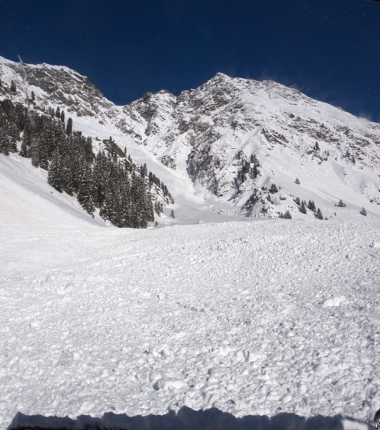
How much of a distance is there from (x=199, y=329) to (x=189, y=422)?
3.28 metres

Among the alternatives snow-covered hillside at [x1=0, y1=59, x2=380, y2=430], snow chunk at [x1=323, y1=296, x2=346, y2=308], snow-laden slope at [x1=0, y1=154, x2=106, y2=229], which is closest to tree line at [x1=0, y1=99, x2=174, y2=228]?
snow-laden slope at [x1=0, y1=154, x2=106, y2=229]

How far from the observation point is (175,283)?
12.1 m

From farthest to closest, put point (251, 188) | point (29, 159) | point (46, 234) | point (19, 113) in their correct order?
point (251, 188)
point (19, 113)
point (29, 159)
point (46, 234)

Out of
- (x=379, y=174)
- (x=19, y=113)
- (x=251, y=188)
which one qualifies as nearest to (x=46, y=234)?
(x=19, y=113)

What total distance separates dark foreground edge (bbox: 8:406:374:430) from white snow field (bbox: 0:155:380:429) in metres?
0.14

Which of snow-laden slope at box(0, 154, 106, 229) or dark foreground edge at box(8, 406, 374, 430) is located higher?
dark foreground edge at box(8, 406, 374, 430)

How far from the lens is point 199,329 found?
7.67 metres

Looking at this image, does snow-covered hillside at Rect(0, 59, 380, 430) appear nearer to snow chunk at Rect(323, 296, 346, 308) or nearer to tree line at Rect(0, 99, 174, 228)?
snow chunk at Rect(323, 296, 346, 308)

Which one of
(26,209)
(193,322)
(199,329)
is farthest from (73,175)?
(199,329)

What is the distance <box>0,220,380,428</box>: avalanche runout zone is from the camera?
4.94 m

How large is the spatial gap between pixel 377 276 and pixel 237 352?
25.8 feet

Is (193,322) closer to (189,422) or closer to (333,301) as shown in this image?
(189,422)

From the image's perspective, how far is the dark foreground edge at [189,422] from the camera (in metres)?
4.09

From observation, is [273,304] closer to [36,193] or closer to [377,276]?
[377,276]
